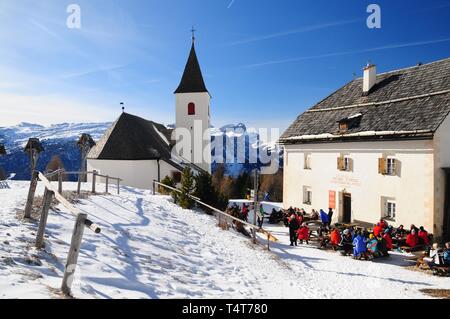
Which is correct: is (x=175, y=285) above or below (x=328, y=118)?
below

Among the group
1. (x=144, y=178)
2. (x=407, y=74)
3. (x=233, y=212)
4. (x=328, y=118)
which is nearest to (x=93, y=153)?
(x=144, y=178)

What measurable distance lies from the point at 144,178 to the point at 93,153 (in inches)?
208

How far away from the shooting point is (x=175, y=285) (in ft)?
20.7

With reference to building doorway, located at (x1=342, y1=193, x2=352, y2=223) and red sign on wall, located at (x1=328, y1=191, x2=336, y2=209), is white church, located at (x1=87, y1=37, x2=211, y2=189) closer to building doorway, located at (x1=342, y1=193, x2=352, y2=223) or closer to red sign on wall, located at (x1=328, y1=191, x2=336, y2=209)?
red sign on wall, located at (x1=328, y1=191, x2=336, y2=209)

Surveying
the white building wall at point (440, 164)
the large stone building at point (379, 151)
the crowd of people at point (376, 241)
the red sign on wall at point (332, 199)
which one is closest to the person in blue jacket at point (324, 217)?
the large stone building at point (379, 151)

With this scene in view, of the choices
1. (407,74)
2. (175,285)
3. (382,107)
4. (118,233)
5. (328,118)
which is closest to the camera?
(175,285)

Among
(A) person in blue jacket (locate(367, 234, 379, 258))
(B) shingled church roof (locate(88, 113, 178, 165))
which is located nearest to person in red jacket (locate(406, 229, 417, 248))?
(A) person in blue jacket (locate(367, 234, 379, 258))

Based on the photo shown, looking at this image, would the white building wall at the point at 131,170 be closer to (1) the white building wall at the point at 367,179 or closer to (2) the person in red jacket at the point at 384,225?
(1) the white building wall at the point at 367,179

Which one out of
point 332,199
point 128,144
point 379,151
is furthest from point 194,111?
point 379,151

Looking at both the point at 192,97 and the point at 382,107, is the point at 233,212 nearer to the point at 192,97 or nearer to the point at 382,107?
the point at 382,107

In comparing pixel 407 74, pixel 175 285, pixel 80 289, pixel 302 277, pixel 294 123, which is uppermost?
pixel 407 74

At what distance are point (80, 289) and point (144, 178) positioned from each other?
2474cm

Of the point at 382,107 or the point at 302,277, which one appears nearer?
Answer: the point at 302,277

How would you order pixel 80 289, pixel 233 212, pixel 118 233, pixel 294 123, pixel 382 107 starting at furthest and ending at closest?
pixel 294 123 → pixel 382 107 → pixel 233 212 → pixel 118 233 → pixel 80 289
